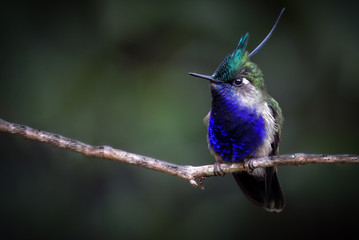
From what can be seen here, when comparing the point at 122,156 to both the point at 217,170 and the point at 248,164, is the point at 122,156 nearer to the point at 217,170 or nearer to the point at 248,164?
the point at 217,170

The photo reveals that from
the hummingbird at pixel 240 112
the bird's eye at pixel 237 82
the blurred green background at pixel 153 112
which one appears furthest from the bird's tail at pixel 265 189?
the bird's eye at pixel 237 82

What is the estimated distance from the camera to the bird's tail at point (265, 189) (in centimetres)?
315

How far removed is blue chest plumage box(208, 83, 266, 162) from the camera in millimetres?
2820

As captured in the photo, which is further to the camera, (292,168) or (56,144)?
(292,168)

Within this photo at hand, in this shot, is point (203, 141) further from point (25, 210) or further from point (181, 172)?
point (25, 210)

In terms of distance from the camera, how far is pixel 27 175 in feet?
11.7

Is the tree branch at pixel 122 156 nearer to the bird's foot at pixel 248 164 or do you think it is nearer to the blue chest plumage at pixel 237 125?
the bird's foot at pixel 248 164

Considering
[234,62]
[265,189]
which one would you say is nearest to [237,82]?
[234,62]

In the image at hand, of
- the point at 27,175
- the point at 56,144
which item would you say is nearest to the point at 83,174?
the point at 27,175

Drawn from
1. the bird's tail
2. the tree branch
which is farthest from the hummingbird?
the tree branch

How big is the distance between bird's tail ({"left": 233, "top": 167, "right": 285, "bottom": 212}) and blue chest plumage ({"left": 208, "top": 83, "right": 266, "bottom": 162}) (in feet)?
1.24

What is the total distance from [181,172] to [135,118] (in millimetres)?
1445

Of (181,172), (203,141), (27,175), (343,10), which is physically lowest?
(181,172)

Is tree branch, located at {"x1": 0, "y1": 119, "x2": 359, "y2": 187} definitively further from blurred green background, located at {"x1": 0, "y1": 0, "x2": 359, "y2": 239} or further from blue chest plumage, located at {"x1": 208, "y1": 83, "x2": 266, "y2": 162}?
blurred green background, located at {"x1": 0, "y1": 0, "x2": 359, "y2": 239}
